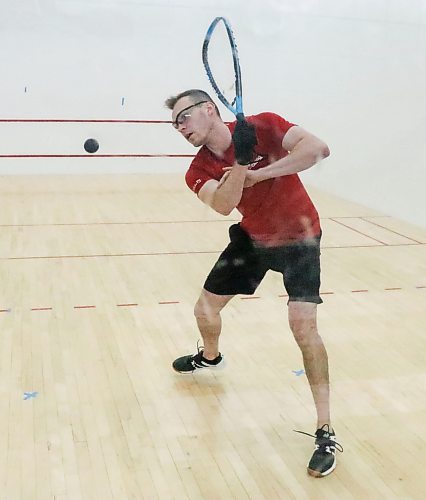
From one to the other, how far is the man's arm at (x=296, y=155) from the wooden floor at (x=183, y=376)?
1.58 feet

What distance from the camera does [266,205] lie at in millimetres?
1429

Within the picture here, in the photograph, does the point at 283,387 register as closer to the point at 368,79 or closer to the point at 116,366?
the point at 116,366

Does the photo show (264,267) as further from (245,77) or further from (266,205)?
(245,77)

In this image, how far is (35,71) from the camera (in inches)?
150

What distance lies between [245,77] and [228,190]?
3.32 feet

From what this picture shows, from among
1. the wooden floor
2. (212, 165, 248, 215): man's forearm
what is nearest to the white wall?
the wooden floor

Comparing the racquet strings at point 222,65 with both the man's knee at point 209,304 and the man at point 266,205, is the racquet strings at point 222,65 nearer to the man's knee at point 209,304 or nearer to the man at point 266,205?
the man at point 266,205

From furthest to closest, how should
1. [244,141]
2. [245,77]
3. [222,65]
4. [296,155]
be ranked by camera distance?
[245,77]
[222,65]
[296,155]
[244,141]

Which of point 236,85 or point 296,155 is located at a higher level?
point 236,85

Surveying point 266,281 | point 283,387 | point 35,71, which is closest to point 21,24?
point 35,71

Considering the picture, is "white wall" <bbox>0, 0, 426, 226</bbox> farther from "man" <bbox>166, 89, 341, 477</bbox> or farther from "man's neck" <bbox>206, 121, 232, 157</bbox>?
"man's neck" <bbox>206, 121, 232, 157</bbox>

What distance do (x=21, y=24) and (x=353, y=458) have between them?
8.84ft

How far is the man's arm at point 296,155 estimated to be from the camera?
4.24 ft

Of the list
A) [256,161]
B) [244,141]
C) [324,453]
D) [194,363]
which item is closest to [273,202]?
[256,161]
